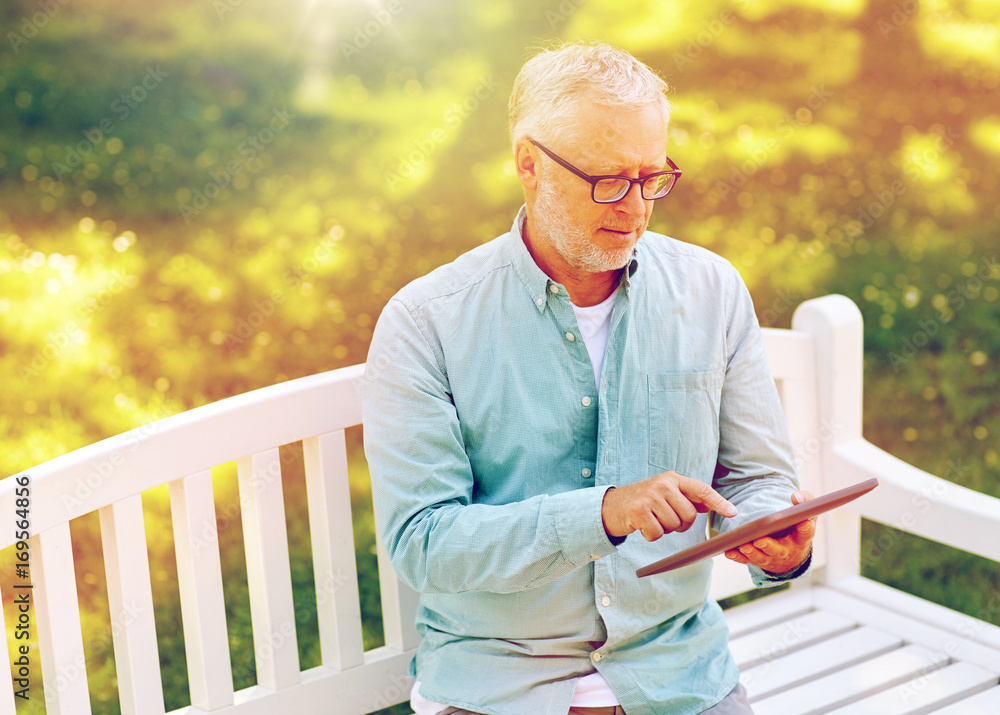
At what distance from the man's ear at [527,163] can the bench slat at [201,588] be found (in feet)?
2.61

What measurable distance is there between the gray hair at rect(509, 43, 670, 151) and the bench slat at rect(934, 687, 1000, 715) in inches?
53.5

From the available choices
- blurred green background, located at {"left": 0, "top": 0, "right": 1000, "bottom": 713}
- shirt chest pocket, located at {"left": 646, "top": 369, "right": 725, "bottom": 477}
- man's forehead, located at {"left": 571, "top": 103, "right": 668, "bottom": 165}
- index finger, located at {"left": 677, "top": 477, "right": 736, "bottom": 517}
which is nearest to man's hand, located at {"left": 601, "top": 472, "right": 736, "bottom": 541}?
index finger, located at {"left": 677, "top": 477, "right": 736, "bottom": 517}

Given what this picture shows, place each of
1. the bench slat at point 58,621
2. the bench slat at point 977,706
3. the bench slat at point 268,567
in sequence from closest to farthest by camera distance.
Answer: the bench slat at point 58,621 < the bench slat at point 268,567 < the bench slat at point 977,706

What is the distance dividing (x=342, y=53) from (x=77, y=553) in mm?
2374

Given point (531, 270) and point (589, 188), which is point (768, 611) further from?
point (589, 188)

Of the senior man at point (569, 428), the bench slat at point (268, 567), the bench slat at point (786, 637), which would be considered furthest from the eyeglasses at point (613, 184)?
the bench slat at point (786, 637)

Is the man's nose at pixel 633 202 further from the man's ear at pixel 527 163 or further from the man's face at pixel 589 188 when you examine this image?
the man's ear at pixel 527 163

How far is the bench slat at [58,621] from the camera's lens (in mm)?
1724

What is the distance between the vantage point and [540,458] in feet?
6.01

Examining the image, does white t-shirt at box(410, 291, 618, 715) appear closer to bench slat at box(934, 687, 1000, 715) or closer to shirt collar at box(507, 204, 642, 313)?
shirt collar at box(507, 204, 642, 313)

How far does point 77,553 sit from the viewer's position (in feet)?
13.0

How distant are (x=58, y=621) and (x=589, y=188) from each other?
3.84 feet

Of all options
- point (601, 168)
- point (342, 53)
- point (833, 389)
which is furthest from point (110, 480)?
point (342, 53)

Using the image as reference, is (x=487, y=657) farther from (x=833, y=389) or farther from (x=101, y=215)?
(x=101, y=215)
